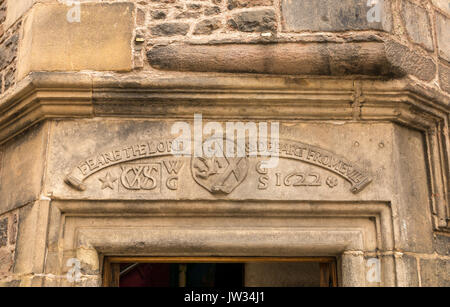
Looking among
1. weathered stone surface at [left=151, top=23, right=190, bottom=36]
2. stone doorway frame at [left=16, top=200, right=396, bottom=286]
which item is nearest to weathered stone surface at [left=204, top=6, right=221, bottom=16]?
weathered stone surface at [left=151, top=23, right=190, bottom=36]

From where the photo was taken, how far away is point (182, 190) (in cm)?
290

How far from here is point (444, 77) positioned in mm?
3281

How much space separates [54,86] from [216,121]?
88cm

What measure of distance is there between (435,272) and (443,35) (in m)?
1.45

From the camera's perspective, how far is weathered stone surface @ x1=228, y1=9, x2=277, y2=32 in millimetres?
3043

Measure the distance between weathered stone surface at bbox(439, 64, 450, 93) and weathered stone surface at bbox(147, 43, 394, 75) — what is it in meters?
0.50

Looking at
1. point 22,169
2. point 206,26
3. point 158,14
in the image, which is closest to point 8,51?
point 22,169

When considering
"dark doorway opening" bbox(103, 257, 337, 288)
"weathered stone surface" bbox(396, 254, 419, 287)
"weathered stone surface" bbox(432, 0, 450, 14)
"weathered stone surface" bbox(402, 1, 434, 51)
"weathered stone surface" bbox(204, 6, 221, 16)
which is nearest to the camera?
"weathered stone surface" bbox(396, 254, 419, 287)

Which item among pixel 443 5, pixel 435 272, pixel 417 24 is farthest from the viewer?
pixel 443 5

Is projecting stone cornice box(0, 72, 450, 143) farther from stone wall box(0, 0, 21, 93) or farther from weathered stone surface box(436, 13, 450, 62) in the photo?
weathered stone surface box(436, 13, 450, 62)

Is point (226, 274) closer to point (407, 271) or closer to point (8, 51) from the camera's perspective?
point (407, 271)
